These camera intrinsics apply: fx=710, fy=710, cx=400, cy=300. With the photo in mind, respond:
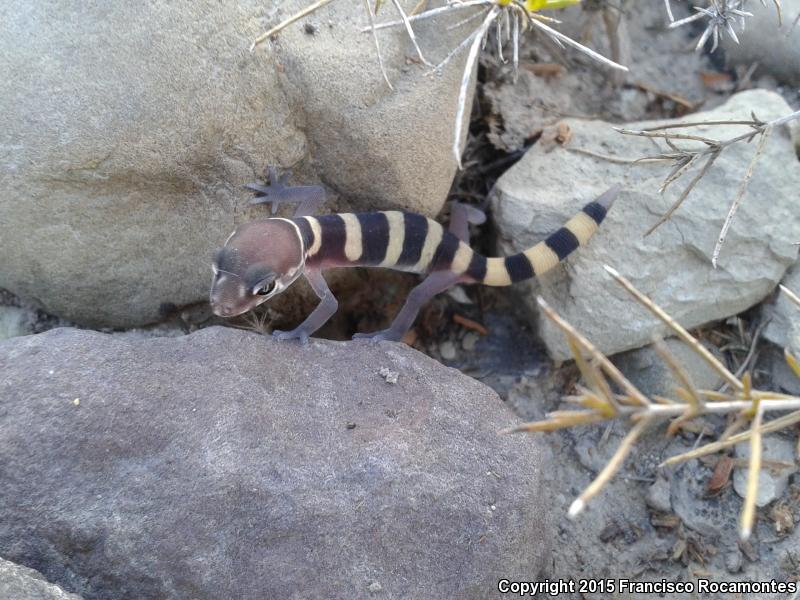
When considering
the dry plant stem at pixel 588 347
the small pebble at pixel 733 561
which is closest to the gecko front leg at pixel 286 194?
the dry plant stem at pixel 588 347

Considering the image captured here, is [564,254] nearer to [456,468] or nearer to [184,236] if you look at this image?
[456,468]

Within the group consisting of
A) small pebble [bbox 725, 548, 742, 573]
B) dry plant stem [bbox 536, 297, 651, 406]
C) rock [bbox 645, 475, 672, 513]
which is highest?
dry plant stem [bbox 536, 297, 651, 406]

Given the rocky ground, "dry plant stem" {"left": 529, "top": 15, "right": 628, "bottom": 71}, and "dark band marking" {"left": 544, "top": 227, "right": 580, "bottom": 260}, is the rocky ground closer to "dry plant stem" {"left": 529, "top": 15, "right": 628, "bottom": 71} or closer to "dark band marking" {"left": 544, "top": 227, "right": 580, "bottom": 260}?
"dark band marking" {"left": 544, "top": 227, "right": 580, "bottom": 260}

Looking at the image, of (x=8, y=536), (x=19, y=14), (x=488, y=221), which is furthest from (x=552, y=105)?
(x=8, y=536)

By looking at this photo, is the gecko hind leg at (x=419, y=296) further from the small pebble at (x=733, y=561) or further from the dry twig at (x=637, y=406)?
the dry twig at (x=637, y=406)

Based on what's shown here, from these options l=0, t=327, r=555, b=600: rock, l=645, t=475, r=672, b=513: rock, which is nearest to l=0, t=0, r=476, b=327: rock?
l=0, t=327, r=555, b=600: rock

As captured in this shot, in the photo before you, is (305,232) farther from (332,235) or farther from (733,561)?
(733,561)
